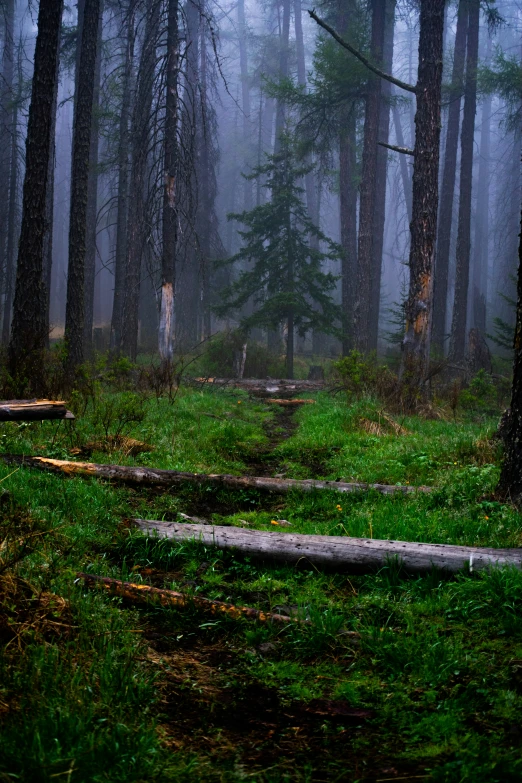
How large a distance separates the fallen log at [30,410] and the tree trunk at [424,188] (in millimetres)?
8464

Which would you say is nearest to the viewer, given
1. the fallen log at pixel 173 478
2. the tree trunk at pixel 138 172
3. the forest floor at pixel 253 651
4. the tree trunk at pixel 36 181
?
the forest floor at pixel 253 651

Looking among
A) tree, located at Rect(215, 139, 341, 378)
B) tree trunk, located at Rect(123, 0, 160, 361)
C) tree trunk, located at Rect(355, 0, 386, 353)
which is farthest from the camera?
tree, located at Rect(215, 139, 341, 378)

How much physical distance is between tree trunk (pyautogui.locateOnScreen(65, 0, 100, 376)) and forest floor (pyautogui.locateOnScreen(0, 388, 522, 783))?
748 centimetres

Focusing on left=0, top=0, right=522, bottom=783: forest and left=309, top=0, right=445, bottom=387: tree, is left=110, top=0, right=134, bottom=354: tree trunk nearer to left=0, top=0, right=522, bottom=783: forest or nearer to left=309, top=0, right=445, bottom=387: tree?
left=0, top=0, right=522, bottom=783: forest

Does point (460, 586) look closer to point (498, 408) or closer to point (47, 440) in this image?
point (47, 440)

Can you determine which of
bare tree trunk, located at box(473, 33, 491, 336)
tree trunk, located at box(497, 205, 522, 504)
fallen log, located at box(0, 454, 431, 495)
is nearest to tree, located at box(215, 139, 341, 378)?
fallen log, located at box(0, 454, 431, 495)

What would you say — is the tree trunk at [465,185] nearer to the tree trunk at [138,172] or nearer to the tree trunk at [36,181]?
the tree trunk at [138,172]

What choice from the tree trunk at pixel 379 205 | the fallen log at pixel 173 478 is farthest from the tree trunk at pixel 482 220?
the fallen log at pixel 173 478

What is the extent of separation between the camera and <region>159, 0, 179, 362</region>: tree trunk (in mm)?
15031

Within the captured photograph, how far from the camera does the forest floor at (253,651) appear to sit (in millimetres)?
2381

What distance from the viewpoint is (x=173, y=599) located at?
3.88 m

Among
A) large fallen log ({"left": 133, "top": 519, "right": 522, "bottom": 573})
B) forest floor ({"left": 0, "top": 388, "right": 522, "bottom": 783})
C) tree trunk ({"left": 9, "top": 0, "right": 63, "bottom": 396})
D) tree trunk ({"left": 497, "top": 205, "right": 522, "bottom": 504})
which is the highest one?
tree trunk ({"left": 9, "top": 0, "right": 63, "bottom": 396})

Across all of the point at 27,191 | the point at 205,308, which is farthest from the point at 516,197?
the point at 27,191

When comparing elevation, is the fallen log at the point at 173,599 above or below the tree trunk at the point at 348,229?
below
